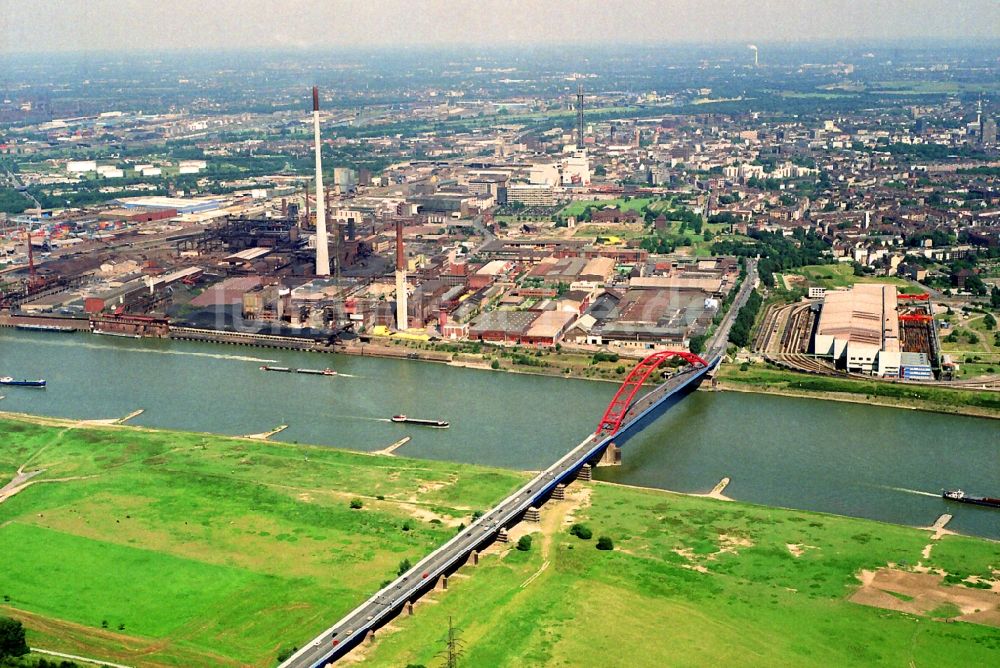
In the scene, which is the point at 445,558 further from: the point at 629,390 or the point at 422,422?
the point at 629,390

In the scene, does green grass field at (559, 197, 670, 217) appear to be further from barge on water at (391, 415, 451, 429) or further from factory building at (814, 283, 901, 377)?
barge on water at (391, 415, 451, 429)

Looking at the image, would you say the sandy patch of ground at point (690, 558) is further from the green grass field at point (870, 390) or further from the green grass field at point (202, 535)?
the green grass field at point (870, 390)

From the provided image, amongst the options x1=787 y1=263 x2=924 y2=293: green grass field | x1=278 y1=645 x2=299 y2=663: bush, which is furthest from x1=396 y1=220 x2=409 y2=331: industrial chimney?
x1=278 y1=645 x2=299 y2=663: bush

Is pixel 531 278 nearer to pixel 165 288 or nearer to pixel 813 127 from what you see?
pixel 165 288

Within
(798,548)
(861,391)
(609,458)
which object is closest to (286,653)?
(798,548)

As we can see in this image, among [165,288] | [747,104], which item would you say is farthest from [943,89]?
[165,288]

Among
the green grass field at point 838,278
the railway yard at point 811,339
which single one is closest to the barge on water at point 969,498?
the railway yard at point 811,339
